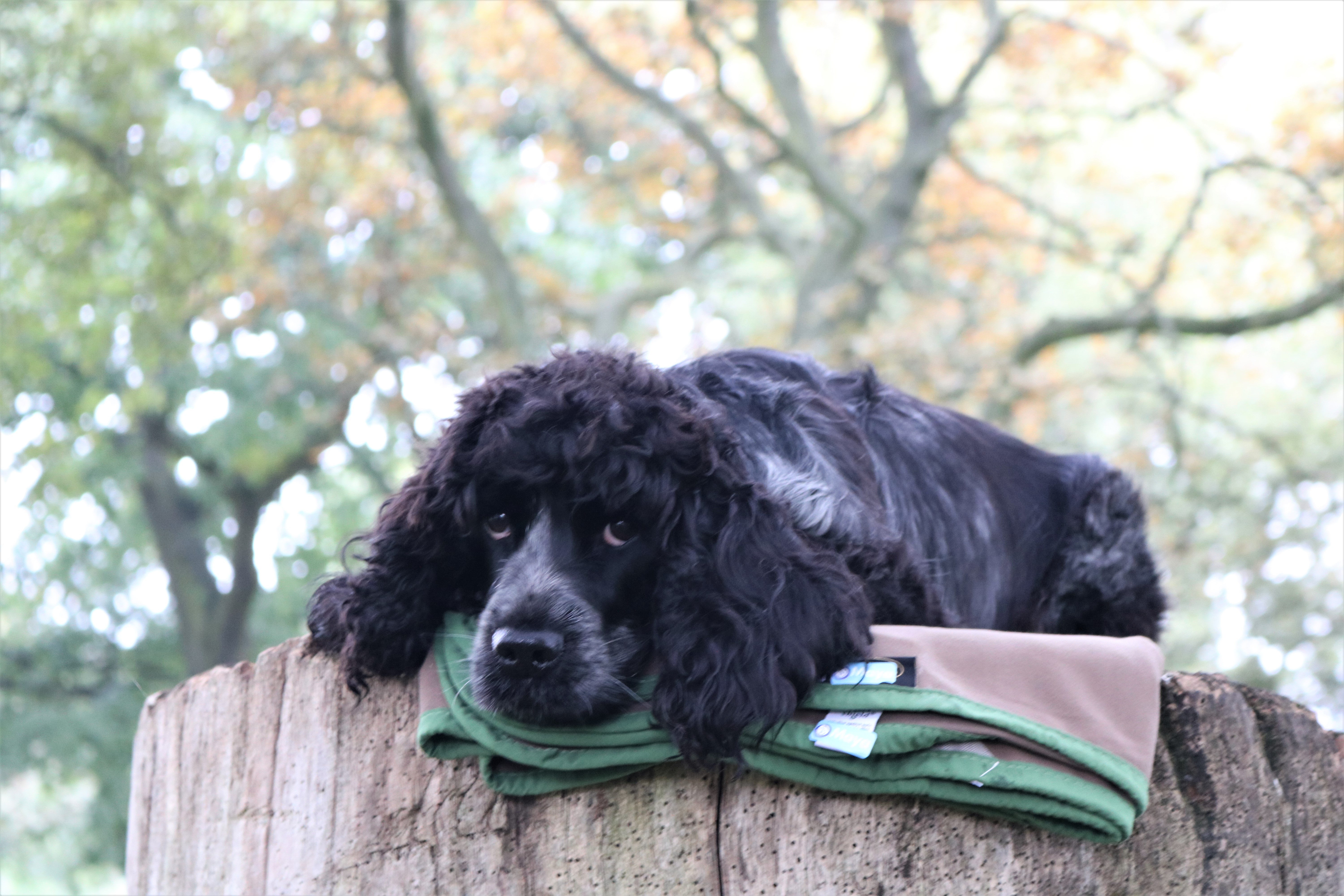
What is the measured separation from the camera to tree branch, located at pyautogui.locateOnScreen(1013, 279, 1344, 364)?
439 inches

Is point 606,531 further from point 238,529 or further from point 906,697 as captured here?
point 238,529

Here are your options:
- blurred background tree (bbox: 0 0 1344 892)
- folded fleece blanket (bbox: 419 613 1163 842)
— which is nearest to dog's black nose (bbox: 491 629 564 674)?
folded fleece blanket (bbox: 419 613 1163 842)

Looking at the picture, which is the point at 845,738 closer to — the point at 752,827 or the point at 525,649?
the point at 752,827

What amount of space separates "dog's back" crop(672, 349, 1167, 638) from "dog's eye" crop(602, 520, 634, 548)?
0.53 metres

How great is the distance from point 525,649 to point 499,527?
0.42 m

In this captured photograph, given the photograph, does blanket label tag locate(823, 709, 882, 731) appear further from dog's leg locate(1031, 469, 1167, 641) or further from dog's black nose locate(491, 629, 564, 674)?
dog's leg locate(1031, 469, 1167, 641)

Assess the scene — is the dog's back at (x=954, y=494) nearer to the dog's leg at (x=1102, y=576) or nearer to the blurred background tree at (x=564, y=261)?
the dog's leg at (x=1102, y=576)

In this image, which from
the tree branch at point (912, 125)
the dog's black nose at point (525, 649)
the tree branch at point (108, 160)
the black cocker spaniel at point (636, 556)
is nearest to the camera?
the black cocker spaniel at point (636, 556)

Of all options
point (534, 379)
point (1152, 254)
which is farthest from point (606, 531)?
point (1152, 254)

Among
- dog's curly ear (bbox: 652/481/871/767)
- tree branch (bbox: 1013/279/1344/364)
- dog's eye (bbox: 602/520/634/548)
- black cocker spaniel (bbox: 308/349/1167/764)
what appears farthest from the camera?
tree branch (bbox: 1013/279/1344/364)

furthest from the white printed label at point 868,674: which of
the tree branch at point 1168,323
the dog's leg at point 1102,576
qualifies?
the tree branch at point 1168,323

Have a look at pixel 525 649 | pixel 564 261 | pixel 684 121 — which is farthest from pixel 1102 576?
pixel 564 261

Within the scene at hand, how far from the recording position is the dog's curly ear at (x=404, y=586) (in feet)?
Answer: 9.99

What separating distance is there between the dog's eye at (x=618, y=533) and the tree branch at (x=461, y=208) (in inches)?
360
